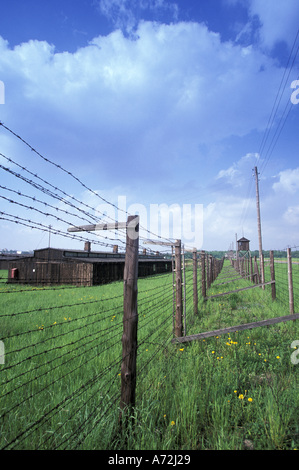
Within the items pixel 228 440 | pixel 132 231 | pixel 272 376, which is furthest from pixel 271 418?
pixel 132 231

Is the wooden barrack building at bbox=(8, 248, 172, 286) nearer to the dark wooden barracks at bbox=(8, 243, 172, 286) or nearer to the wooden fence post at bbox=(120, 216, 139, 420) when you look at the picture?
the dark wooden barracks at bbox=(8, 243, 172, 286)

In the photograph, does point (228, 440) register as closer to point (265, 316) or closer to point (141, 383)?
point (141, 383)

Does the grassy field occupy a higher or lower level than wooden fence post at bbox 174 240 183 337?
lower

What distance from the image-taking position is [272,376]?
3.12 metres

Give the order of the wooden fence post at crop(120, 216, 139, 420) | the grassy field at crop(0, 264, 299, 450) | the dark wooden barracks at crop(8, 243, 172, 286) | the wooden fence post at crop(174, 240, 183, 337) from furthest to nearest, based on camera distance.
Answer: the dark wooden barracks at crop(8, 243, 172, 286), the wooden fence post at crop(174, 240, 183, 337), the wooden fence post at crop(120, 216, 139, 420), the grassy field at crop(0, 264, 299, 450)

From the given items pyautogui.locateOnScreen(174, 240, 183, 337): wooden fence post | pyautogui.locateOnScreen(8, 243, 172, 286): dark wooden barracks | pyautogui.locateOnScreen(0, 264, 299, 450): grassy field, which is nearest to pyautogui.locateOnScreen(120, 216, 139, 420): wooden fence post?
pyautogui.locateOnScreen(0, 264, 299, 450): grassy field

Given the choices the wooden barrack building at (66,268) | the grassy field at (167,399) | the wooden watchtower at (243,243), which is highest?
the wooden watchtower at (243,243)

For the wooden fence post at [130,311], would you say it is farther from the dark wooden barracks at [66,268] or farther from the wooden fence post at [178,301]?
the dark wooden barracks at [66,268]

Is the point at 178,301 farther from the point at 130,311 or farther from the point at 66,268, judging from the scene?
the point at 66,268

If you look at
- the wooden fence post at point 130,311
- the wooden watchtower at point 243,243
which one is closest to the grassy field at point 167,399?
the wooden fence post at point 130,311

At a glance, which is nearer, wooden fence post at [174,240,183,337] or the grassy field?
the grassy field

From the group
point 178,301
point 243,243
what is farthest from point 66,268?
point 243,243

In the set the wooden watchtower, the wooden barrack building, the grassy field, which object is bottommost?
the grassy field

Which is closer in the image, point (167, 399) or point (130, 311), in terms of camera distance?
point (130, 311)
